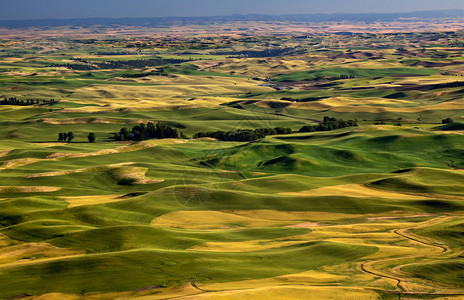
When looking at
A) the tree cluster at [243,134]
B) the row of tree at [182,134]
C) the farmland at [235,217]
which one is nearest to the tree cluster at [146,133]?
the row of tree at [182,134]

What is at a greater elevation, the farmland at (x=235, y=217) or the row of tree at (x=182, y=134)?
the farmland at (x=235, y=217)

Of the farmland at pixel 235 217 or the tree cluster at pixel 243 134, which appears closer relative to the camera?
the farmland at pixel 235 217

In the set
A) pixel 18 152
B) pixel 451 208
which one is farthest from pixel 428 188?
pixel 18 152

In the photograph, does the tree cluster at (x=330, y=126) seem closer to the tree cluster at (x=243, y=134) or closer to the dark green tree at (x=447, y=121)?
the tree cluster at (x=243, y=134)

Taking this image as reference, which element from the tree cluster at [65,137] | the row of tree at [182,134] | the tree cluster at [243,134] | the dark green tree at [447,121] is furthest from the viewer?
the dark green tree at [447,121]

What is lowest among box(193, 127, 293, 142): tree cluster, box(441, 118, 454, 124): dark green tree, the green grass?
box(193, 127, 293, 142): tree cluster

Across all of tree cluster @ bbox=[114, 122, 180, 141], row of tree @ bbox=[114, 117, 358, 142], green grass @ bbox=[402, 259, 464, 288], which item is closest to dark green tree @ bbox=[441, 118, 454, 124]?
→ row of tree @ bbox=[114, 117, 358, 142]

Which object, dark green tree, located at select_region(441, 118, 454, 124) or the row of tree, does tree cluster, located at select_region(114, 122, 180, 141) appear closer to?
the row of tree

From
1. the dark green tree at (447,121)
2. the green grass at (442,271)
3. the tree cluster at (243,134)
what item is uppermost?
the green grass at (442,271)
